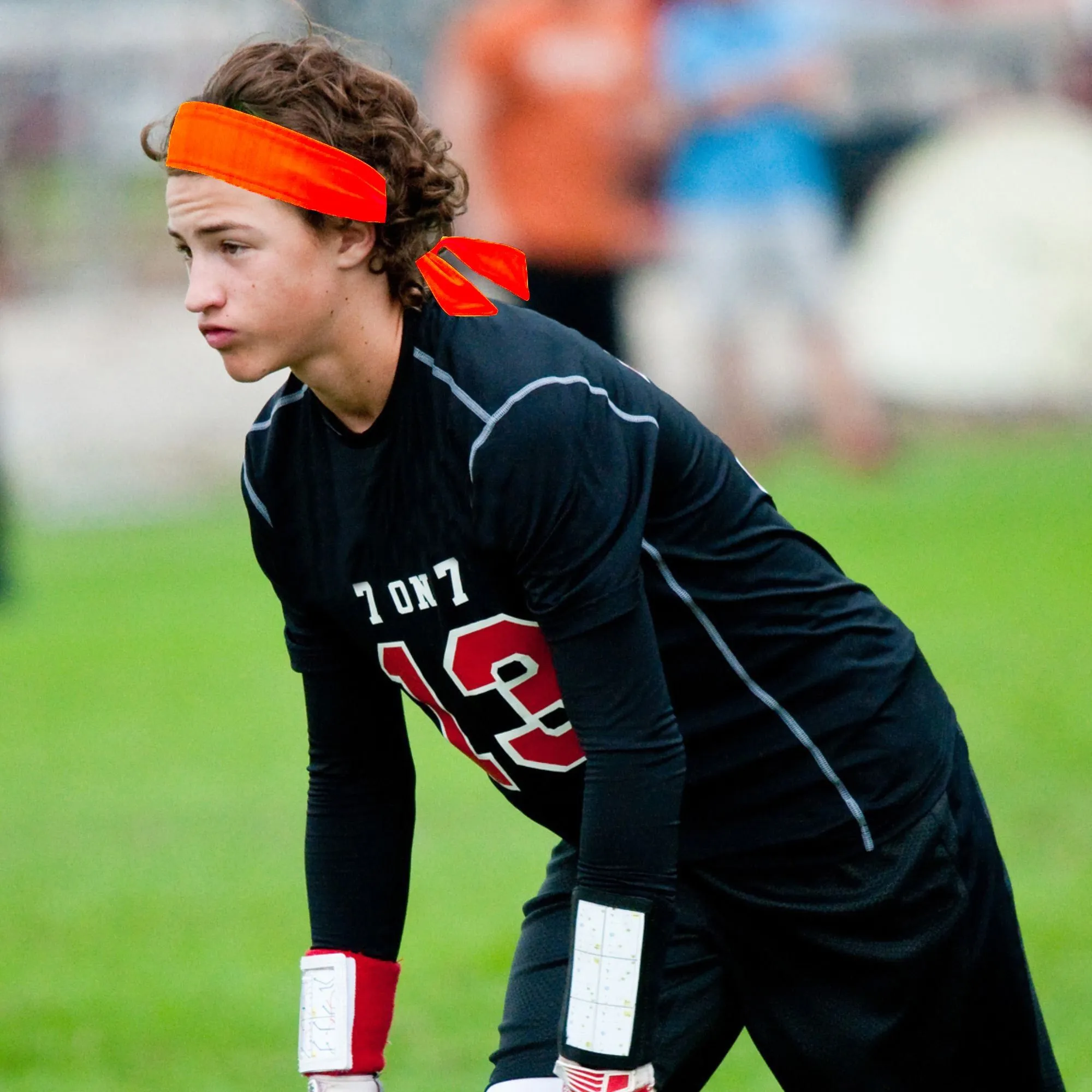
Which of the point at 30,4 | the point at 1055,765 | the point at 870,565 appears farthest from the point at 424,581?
the point at 30,4

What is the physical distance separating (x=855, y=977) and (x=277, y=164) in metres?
1.27

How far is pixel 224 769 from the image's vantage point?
678cm

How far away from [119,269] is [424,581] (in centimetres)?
998

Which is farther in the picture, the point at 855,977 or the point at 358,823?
the point at 358,823

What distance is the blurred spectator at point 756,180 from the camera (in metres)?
11.4

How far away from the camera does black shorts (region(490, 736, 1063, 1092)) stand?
2.47 meters

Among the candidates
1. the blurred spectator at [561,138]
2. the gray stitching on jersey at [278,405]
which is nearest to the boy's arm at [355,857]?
the gray stitching on jersey at [278,405]

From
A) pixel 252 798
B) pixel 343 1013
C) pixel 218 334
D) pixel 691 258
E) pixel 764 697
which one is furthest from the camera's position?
pixel 691 258

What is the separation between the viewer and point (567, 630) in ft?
7.02

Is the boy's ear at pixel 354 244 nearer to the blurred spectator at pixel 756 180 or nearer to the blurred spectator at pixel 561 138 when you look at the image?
the blurred spectator at pixel 561 138

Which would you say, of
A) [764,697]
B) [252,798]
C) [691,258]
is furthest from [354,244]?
[691,258]

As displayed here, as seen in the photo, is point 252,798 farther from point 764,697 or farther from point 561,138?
point 561,138

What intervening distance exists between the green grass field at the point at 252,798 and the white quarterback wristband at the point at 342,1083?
161 cm

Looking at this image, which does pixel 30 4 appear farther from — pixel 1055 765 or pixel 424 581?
pixel 424 581
